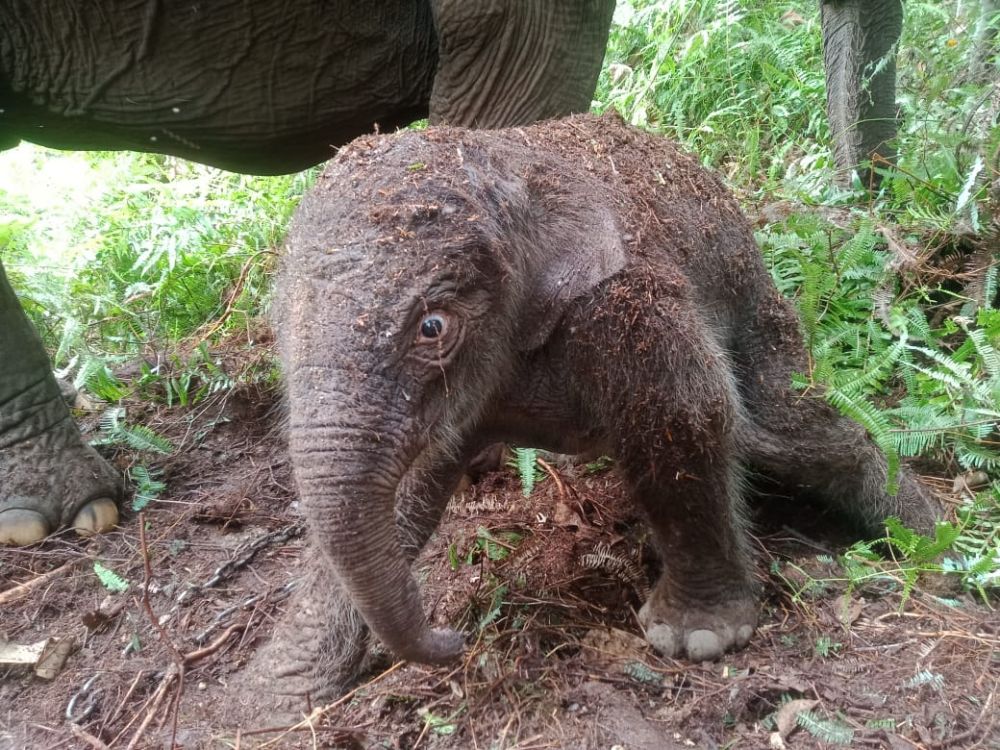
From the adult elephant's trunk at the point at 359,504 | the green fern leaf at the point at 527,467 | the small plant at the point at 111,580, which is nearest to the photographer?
the adult elephant's trunk at the point at 359,504

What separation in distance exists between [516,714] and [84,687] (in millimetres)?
1364

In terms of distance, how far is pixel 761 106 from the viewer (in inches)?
247

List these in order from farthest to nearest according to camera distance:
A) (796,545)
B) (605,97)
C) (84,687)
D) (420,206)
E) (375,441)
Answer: (605,97) → (796,545) → (84,687) → (420,206) → (375,441)

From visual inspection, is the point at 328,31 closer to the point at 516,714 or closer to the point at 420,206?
the point at 420,206

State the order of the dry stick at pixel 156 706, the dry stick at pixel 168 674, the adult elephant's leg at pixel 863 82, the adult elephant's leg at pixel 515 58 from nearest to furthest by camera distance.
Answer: the dry stick at pixel 168 674 < the dry stick at pixel 156 706 < the adult elephant's leg at pixel 515 58 < the adult elephant's leg at pixel 863 82

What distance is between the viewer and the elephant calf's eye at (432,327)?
6.47 feet

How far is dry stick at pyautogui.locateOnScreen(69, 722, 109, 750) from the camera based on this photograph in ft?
7.27

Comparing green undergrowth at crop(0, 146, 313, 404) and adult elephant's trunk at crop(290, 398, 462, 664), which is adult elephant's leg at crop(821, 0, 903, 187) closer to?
green undergrowth at crop(0, 146, 313, 404)

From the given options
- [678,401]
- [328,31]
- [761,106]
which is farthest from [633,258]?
[761,106]

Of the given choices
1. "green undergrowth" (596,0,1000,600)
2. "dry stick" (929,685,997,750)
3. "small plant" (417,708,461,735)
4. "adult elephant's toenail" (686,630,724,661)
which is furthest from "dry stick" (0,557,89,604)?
"dry stick" (929,685,997,750)

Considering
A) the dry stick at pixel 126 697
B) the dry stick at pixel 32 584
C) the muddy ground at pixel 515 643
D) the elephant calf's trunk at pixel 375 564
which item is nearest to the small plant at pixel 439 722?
the muddy ground at pixel 515 643

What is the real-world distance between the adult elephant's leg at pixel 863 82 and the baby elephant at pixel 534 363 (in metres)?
2.32

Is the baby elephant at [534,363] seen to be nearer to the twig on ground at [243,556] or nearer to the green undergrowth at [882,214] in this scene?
the green undergrowth at [882,214]

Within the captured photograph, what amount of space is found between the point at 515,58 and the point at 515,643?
2.29 m
